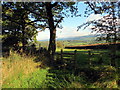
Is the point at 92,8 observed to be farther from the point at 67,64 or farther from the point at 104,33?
the point at 67,64

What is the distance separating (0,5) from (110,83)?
553 inches

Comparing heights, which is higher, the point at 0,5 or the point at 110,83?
the point at 0,5

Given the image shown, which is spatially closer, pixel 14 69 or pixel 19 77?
pixel 19 77

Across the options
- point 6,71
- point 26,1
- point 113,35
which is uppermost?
point 26,1

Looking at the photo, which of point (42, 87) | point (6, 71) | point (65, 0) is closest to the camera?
point (42, 87)

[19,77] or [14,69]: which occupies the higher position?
[14,69]

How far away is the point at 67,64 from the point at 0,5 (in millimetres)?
10760

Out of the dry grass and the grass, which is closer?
the grass

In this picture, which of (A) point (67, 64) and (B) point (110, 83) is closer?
(B) point (110, 83)

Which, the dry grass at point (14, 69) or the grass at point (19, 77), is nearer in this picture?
the grass at point (19, 77)

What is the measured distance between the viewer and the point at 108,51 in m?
7.64

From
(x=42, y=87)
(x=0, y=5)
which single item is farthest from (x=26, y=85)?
(x=0, y=5)

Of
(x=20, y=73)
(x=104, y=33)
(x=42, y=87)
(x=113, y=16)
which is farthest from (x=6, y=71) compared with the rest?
(x=113, y=16)

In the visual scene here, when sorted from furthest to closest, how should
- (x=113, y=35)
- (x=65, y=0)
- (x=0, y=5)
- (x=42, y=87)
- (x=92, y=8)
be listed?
(x=0, y=5), (x=65, y=0), (x=92, y=8), (x=113, y=35), (x=42, y=87)
